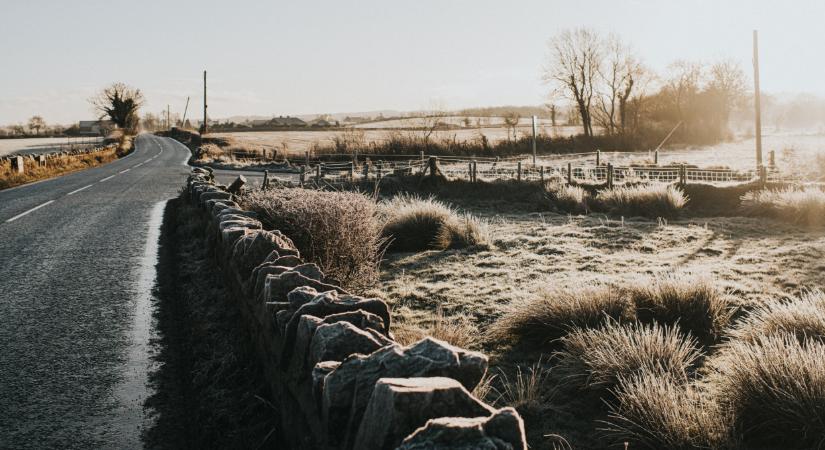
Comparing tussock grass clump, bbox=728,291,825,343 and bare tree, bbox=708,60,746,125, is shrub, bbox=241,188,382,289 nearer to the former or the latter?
tussock grass clump, bbox=728,291,825,343

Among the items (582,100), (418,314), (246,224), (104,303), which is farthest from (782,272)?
(582,100)

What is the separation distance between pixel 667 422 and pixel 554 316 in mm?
1988

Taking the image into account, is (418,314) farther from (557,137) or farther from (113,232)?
(557,137)

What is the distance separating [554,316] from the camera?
5.26 meters

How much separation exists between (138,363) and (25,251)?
15.0ft

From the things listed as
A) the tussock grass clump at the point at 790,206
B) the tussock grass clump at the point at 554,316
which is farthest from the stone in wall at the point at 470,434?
the tussock grass clump at the point at 790,206

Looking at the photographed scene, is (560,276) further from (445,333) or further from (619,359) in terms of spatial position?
(619,359)

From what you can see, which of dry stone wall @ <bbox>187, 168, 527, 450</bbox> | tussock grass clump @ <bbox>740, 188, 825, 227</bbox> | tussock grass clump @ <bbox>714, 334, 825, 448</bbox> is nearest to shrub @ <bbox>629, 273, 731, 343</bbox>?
tussock grass clump @ <bbox>714, 334, 825, 448</bbox>

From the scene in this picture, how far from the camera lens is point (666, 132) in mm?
57219

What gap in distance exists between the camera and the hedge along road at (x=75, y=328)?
3.23m

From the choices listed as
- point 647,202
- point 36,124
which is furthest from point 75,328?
point 36,124

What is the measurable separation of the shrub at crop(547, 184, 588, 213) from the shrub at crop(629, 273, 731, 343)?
909 cm

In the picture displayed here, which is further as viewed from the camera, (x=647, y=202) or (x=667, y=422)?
(x=647, y=202)

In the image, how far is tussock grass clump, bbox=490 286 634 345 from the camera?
522 centimetres
